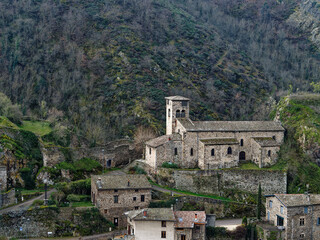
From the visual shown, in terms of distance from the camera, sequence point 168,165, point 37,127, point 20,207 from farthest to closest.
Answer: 1. point 37,127
2. point 168,165
3. point 20,207

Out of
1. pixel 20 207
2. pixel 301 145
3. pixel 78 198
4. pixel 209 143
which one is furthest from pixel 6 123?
pixel 301 145

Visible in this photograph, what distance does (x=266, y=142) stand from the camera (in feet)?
181

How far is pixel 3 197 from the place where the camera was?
41.8 m

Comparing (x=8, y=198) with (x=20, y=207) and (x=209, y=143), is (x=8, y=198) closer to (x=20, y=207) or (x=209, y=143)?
(x=20, y=207)

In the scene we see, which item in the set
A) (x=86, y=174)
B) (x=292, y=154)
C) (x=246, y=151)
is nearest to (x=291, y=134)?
(x=292, y=154)

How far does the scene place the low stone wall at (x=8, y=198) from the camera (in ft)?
136

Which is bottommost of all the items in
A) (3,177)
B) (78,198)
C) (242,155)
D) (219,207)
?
(219,207)

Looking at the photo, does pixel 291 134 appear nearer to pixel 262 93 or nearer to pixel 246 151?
pixel 246 151

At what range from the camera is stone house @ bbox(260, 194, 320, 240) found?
145 feet

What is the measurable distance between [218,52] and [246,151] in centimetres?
5115

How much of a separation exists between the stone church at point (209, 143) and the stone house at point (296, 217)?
366 inches

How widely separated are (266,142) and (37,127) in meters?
31.5

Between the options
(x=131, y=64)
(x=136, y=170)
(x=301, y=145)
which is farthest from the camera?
(x=131, y=64)

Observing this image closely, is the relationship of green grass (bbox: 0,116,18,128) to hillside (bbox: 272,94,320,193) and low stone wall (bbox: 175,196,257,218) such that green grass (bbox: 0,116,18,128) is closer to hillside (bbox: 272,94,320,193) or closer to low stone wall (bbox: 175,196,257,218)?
low stone wall (bbox: 175,196,257,218)
